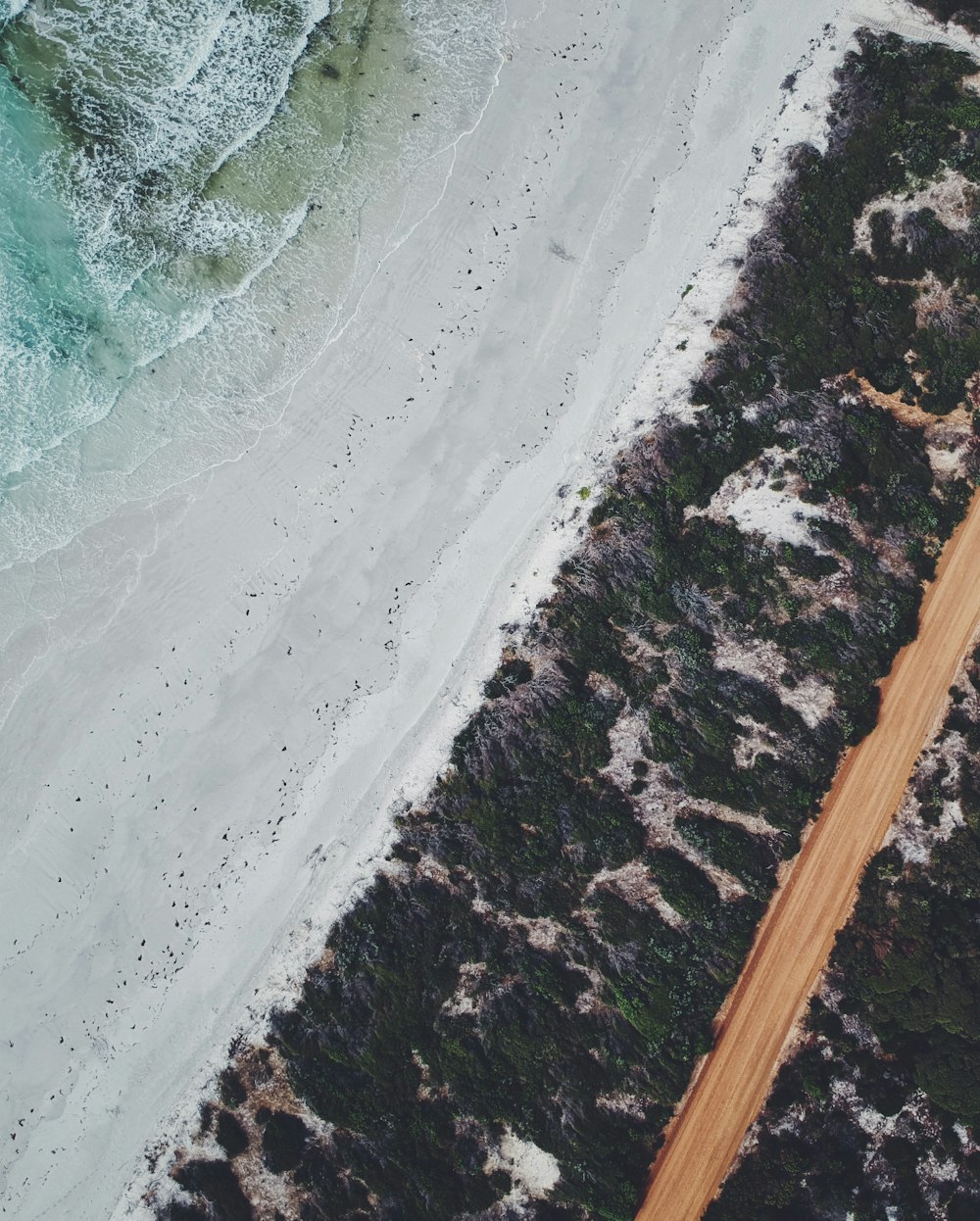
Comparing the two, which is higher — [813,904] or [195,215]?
[195,215]

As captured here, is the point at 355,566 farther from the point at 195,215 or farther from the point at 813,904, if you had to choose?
the point at 813,904

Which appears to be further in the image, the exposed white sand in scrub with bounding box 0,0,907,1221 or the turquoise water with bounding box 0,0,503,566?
the turquoise water with bounding box 0,0,503,566

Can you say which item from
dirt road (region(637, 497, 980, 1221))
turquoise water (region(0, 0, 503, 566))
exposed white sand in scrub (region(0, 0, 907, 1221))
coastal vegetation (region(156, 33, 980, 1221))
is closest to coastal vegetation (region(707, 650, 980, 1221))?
dirt road (region(637, 497, 980, 1221))

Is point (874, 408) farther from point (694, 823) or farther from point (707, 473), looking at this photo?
point (694, 823)

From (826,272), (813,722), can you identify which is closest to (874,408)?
(826,272)

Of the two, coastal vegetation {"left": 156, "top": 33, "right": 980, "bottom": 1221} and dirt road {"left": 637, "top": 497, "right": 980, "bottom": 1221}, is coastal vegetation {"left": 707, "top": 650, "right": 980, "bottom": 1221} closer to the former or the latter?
dirt road {"left": 637, "top": 497, "right": 980, "bottom": 1221}

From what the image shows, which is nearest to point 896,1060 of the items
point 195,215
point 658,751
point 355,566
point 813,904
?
point 813,904
